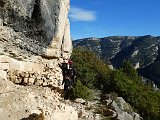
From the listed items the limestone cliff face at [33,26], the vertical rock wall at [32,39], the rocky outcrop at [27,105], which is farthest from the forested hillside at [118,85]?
the rocky outcrop at [27,105]

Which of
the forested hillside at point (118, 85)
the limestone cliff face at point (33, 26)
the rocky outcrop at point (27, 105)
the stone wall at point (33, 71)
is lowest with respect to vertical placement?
the forested hillside at point (118, 85)

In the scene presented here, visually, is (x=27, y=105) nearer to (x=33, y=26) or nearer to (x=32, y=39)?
(x=32, y=39)

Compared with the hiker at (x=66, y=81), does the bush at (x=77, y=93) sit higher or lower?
lower

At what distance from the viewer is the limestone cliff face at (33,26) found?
17953 millimetres

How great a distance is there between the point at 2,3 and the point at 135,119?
27.7 m

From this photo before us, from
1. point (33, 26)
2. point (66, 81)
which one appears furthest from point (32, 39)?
point (66, 81)

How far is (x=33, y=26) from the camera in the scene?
759 inches

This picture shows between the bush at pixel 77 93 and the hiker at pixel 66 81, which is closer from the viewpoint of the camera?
the hiker at pixel 66 81

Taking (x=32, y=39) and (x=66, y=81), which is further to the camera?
(x=66, y=81)

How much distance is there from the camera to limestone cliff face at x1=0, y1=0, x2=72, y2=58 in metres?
18.0

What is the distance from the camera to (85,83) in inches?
3718

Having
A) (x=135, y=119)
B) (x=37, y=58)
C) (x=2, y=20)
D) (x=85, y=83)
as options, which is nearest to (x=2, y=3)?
(x=2, y=20)

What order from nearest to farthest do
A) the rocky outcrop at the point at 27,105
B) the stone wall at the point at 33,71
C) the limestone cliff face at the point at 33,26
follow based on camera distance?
the rocky outcrop at the point at 27,105, the limestone cliff face at the point at 33,26, the stone wall at the point at 33,71

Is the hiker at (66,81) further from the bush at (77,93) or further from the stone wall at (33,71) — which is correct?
the bush at (77,93)
